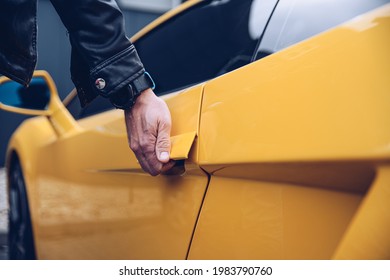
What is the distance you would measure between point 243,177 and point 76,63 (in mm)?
671

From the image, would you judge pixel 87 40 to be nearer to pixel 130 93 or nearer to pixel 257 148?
pixel 130 93

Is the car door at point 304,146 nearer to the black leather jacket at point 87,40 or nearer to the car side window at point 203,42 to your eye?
the car side window at point 203,42

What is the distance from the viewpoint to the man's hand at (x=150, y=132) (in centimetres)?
112

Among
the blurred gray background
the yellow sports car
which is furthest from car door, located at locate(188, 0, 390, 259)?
the blurred gray background

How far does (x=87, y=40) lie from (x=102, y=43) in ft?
0.15

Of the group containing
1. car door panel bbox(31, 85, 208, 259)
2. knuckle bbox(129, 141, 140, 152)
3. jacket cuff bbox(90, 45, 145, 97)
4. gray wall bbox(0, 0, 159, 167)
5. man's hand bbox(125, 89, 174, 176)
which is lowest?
gray wall bbox(0, 0, 159, 167)

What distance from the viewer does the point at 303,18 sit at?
1.00 metres

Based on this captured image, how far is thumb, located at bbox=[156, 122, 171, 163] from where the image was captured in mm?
1106

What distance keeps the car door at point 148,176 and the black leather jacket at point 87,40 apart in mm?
168

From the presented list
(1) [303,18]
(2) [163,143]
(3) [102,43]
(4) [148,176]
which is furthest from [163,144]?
(1) [303,18]

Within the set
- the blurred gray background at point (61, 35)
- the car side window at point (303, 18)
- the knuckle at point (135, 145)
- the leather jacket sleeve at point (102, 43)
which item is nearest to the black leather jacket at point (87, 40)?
the leather jacket sleeve at point (102, 43)

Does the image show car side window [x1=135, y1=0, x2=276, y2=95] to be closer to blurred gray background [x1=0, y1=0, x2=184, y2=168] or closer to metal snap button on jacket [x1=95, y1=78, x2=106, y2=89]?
metal snap button on jacket [x1=95, y1=78, x2=106, y2=89]
